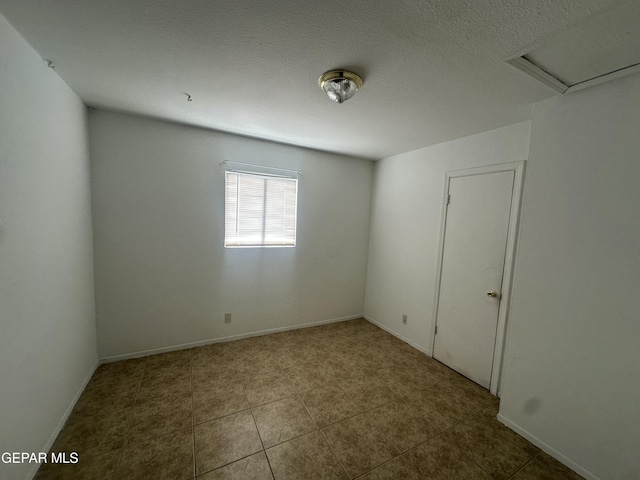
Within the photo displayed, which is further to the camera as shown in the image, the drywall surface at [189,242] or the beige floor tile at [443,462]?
the drywall surface at [189,242]

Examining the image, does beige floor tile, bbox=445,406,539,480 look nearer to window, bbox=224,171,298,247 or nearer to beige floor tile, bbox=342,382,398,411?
beige floor tile, bbox=342,382,398,411

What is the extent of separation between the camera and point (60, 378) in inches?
63.1

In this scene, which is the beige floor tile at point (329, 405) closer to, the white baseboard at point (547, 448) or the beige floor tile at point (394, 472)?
the beige floor tile at point (394, 472)

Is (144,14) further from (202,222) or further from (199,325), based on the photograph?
(199,325)

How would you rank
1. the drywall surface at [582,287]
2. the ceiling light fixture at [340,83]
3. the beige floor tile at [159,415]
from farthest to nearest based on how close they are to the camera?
the beige floor tile at [159,415]
the ceiling light fixture at [340,83]
the drywall surface at [582,287]

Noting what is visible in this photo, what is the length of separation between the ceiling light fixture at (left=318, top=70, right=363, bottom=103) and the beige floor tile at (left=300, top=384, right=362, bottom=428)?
224 centimetres

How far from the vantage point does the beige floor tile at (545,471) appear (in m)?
1.43

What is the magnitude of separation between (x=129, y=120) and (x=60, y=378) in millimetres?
2112

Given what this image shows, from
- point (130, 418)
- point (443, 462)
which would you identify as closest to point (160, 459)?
point (130, 418)

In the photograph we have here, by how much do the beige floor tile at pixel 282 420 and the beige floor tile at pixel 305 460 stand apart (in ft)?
0.19

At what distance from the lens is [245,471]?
4.55 ft

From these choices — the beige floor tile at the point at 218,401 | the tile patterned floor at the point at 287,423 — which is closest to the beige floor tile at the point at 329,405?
the tile patterned floor at the point at 287,423

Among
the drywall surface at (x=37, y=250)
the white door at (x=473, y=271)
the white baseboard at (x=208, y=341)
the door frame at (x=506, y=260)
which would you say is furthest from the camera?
the white baseboard at (x=208, y=341)

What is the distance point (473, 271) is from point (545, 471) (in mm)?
1384
